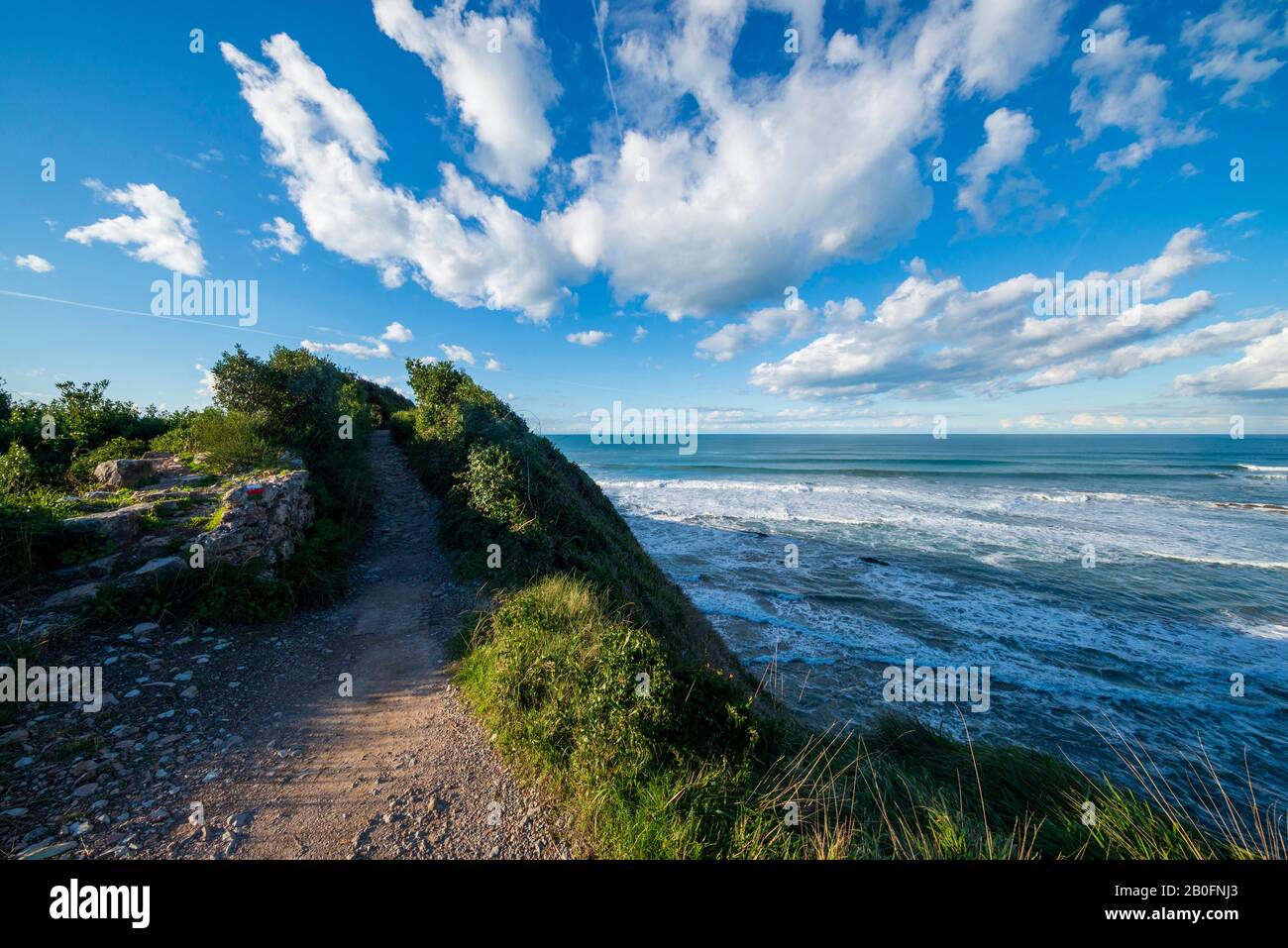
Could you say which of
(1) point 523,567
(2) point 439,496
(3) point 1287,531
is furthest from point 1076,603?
(3) point 1287,531

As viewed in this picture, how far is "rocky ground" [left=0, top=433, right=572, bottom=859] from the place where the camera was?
3.05 meters

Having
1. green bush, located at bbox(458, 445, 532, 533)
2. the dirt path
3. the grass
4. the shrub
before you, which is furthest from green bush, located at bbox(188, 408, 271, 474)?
the grass

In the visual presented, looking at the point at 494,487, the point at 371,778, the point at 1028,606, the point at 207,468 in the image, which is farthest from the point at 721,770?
the point at 1028,606

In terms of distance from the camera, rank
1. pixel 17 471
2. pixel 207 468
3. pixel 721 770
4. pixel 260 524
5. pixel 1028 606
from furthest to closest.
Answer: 1. pixel 1028 606
2. pixel 207 468
3. pixel 17 471
4. pixel 260 524
5. pixel 721 770

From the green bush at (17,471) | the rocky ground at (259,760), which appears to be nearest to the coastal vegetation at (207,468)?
the green bush at (17,471)

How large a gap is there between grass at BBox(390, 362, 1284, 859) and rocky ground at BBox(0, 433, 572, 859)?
1.55ft

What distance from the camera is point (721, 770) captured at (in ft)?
11.9

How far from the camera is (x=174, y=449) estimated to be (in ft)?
32.6

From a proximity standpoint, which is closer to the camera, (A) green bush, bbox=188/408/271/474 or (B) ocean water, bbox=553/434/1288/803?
(B) ocean water, bbox=553/434/1288/803

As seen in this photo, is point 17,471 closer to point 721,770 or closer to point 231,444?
point 231,444

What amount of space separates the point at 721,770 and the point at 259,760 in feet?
13.8

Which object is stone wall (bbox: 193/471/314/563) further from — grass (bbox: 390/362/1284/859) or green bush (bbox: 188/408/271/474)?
grass (bbox: 390/362/1284/859)

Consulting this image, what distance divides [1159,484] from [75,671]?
63296 mm
